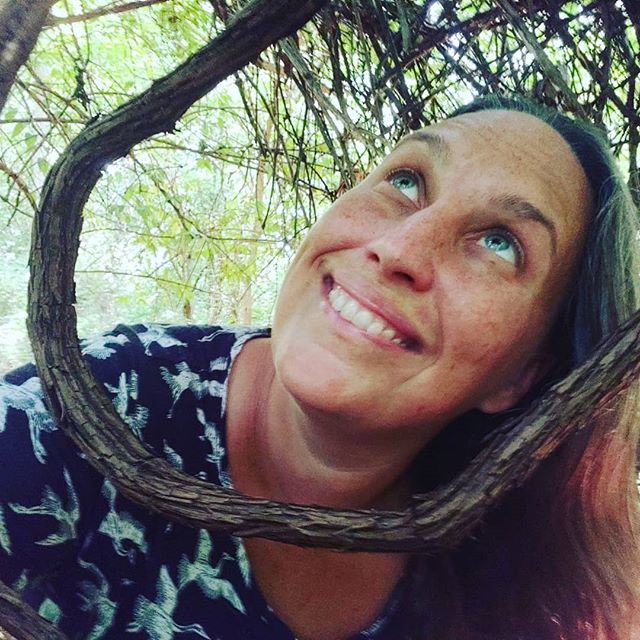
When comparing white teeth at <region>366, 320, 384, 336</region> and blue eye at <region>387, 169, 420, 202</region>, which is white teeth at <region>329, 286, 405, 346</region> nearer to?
white teeth at <region>366, 320, 384, 336</region>

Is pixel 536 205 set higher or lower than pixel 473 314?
higher

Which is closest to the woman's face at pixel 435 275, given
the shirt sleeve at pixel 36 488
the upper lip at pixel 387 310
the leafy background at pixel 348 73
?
the upper lip at pixel 387 310

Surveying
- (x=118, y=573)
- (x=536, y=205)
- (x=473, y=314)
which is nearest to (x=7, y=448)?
(x=118, y=573)

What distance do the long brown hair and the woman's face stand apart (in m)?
0.05

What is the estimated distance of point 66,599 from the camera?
77 centimetres

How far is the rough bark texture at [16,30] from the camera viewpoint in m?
0.58

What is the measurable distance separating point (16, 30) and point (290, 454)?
522 millimetres

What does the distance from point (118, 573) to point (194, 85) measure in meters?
0.53

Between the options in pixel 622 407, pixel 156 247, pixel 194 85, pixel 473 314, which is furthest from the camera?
pixel 156 247

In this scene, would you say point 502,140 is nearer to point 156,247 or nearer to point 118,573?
point 118,573

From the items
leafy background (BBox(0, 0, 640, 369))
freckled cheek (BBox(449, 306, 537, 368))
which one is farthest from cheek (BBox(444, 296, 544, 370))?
leafy background (BBox(0, 0, 640, 369))

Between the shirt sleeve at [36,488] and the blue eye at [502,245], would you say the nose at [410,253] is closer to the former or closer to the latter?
the blue eye at [502,245]

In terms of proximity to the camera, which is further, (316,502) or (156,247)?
(156,247)

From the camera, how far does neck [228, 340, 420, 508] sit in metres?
0.80
